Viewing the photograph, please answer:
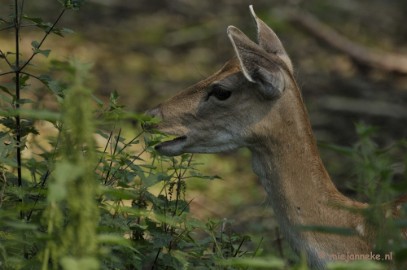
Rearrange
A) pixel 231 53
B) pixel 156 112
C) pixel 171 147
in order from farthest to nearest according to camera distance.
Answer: pixel 231 53 → pixel 156 112 → pixel 171 147

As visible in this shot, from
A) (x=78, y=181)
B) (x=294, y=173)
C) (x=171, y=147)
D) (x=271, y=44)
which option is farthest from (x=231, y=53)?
(x=78, y=181)

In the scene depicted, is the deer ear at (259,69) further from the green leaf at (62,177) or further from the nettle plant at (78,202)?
the green leaf at (62,177)

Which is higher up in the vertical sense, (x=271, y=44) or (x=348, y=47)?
(x=271, y=44)

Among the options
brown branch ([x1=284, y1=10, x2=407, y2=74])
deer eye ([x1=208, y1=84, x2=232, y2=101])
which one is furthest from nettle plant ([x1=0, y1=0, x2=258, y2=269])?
brown branch ([x1=284, y1=10, x2=407, y2=74])

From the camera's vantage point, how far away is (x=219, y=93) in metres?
5.22

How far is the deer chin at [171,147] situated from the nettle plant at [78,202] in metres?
0.19

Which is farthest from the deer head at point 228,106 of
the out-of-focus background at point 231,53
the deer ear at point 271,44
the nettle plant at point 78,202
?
the out-of-focus background at point 231,53

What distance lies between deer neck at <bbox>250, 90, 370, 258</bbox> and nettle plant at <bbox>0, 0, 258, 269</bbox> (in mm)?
280

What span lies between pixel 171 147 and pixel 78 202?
6.87ft

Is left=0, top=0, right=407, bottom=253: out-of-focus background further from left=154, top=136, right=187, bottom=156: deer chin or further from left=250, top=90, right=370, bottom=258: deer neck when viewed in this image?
left=250, top=90, right=370, bottom=258: deer neck

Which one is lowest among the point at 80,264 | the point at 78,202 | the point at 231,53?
the point at 231,53

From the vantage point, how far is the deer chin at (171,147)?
509 centimetres

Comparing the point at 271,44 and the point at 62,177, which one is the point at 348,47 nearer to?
the point at 271,44

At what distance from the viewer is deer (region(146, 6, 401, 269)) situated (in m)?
4.77
